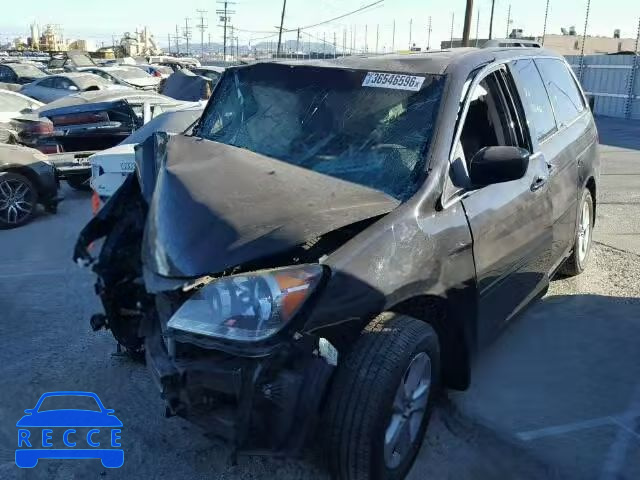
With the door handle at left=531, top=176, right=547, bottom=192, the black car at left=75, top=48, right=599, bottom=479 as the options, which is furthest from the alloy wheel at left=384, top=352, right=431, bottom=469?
the door handle at left=531, top=176, right=547, bottom=192

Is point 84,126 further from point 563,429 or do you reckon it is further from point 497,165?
point 563,429

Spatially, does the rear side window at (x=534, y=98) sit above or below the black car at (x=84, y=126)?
above

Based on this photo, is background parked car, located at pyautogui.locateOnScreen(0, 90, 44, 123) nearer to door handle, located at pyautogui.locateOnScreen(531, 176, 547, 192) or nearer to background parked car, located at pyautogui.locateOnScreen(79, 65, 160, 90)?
background parked car, located at pyautogui.locateOnScreen(79, 65, 160, 90)

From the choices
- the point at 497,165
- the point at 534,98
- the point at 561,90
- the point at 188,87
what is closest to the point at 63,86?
the point at 188,87

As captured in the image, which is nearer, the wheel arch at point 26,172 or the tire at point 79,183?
the wheel arch at point 26,172

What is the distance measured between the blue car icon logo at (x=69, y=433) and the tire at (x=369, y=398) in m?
1.26

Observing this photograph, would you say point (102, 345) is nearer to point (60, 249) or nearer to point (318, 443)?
point (318, 443)

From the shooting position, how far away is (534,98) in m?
4.25

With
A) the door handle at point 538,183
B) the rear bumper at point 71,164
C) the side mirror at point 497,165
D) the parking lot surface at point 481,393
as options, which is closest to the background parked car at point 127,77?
the rear bumper at point 71,164

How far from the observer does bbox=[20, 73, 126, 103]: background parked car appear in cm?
1877

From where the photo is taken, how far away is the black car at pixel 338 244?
2416mm

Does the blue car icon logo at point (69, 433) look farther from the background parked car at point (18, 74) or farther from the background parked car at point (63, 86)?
the background parked car at point (18, 74)

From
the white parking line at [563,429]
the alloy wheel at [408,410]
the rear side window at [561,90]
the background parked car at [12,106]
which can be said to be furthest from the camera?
the background parked car at [12,106]

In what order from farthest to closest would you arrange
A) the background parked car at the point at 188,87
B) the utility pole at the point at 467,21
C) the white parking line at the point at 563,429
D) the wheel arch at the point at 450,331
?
the utility pole at the point at 467,21 → the background parked car at the point at 188,87 → the white parking line at the point at 563,429 → the wheel arch at the point at 450,331
